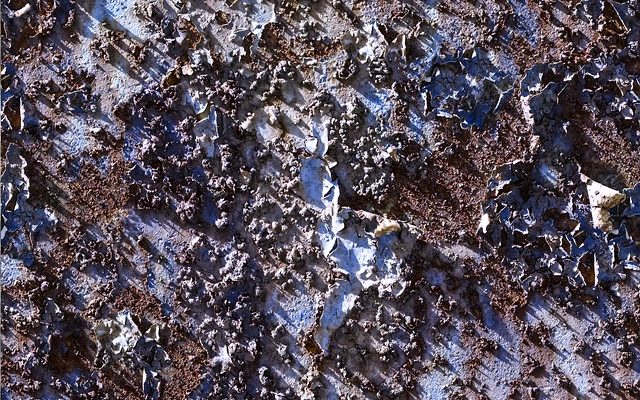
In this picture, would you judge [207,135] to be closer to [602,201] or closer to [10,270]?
[10,270]

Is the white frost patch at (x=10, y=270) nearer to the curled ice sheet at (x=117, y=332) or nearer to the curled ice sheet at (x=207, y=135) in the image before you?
the curled ice sheet at (x=117, y=332)

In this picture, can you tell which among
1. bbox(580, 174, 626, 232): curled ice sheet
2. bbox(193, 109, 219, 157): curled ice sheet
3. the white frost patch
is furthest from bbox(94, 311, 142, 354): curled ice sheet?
bbox(580, 174, 626, 232): curled ice sheet

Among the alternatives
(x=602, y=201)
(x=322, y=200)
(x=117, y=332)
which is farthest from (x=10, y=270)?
(x=602, y=201)

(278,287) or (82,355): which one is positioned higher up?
(278,287)

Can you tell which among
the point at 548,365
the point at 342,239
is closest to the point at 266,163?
the point at 342,239

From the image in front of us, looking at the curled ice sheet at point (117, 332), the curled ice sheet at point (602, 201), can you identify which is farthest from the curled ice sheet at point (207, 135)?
the curled ice sheet at point (602, 201)

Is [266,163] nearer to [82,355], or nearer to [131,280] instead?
[131,280]

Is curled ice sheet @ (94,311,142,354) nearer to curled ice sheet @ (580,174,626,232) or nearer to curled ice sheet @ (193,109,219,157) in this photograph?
curled ice sheet @ (193,109,219,157)

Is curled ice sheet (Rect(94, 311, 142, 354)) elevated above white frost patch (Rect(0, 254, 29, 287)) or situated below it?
below
